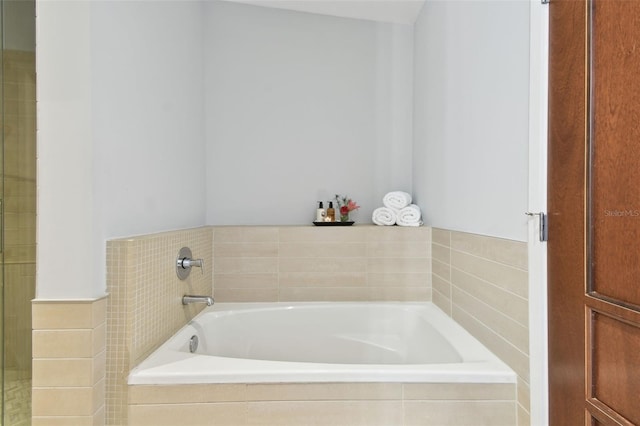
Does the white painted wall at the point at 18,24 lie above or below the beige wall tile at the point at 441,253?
above

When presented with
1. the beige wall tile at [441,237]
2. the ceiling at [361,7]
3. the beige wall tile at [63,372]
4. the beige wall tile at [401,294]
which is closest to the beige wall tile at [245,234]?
the beige wall tile at [401,294]

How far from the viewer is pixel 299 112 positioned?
2.60 m

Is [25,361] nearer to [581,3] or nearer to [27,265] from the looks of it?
[27,265]

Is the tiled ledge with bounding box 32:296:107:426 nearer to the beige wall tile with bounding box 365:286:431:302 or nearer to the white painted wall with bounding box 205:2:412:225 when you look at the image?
the white painted wall with bounding box 205:2:412:225

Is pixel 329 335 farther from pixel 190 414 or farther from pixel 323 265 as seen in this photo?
pixel 190 414

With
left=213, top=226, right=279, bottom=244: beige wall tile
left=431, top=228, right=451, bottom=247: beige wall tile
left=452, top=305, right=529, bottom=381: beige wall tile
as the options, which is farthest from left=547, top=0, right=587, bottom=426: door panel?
left=213, top=226, right=279, bottom=244: beige wall tile

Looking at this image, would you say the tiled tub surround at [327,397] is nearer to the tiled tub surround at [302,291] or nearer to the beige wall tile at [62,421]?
the tiled tub surround at [302,291]

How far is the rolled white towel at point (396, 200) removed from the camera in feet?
7.76

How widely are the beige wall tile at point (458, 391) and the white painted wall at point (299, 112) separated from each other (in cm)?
144

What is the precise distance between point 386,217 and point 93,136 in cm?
162

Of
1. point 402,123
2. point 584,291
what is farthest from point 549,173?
point 402,123

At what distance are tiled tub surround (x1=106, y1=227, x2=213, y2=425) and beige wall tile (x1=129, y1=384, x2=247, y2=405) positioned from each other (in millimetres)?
59

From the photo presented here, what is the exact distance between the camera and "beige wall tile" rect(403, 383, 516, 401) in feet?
4.16

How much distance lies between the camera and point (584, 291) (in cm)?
96
